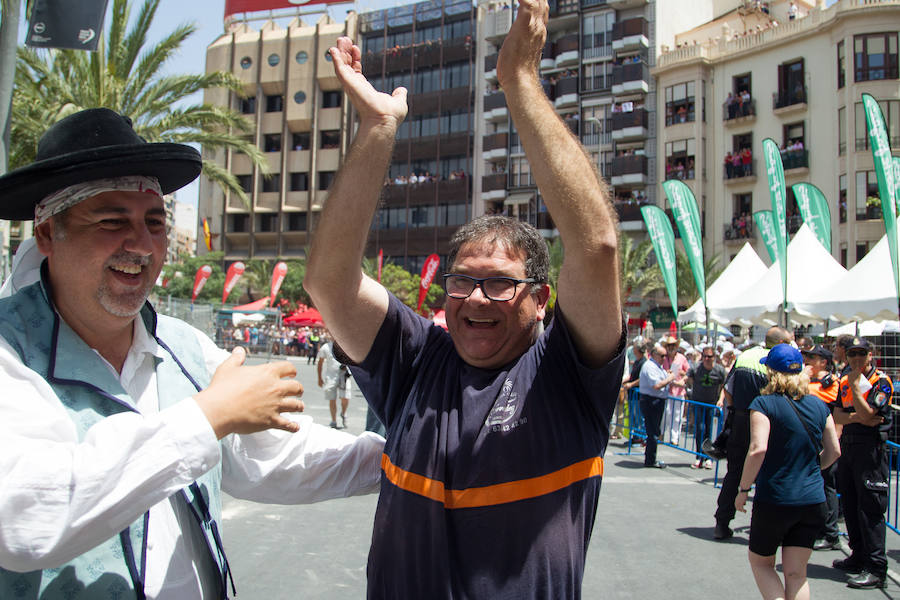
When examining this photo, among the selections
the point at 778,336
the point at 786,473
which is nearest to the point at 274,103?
the point at 778,336

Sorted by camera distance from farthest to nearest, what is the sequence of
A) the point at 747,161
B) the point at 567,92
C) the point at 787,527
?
the point at 567,92
the point at 747,161
the point at 787,527

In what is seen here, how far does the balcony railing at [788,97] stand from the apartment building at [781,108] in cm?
5

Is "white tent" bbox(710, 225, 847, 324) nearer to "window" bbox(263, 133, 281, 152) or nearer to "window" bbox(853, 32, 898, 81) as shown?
"window" bbox(853, 32, 898, 81)

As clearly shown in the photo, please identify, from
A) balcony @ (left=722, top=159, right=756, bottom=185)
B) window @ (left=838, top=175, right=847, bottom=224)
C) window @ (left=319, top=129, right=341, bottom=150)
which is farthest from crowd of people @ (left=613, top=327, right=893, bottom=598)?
window @ (left=319, top=129, right=341, bottom=150)

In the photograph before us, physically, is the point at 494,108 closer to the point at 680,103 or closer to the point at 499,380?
the point at 680,103

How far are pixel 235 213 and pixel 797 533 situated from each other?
5954 centimetres

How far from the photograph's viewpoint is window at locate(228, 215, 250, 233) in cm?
5989

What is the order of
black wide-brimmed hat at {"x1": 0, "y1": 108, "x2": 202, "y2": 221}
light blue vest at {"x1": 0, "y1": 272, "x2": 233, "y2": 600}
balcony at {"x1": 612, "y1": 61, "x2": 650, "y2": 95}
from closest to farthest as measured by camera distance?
light blue vest at {"x1": 0, "y1": 272, "x2": 233, "y2": 600}, black wide-brimmed hat at {"x1": 0, "y1": 108, "x2": 202, "y2": 221}, balcony at {"x1": 612, "y1": 61, "x2": 650, "y2": 95}

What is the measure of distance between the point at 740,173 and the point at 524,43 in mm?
39610

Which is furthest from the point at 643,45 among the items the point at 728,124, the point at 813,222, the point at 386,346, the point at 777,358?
the point at 386,346

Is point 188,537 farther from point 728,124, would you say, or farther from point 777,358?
point 728,124

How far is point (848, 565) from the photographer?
591 cm

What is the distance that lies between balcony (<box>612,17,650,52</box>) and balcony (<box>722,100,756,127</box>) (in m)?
6.86

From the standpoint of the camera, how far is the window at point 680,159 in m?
39.8
